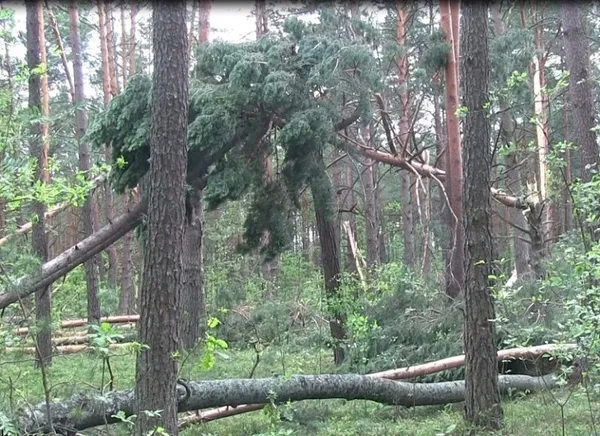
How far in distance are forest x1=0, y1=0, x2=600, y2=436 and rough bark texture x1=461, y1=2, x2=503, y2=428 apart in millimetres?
22

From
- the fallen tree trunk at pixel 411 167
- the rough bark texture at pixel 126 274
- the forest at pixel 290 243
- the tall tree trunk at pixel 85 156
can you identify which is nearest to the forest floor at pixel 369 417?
the forest at pixel 290 243

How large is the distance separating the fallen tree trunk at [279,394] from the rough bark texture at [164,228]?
25.6 inches

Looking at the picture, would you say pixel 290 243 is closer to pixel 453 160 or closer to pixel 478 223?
pixel 453 160

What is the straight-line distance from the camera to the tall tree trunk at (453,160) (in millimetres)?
10344

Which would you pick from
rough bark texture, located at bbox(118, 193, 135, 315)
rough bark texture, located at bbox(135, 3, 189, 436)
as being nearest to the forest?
rough bark texture, located at bbox(135, 3, 189, 436)

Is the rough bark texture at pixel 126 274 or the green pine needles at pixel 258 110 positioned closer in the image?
the green pine needles at pixel 258 110

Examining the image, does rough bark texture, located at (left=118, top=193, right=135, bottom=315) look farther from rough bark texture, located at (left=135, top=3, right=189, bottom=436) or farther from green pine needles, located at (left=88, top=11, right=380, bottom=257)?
rough bark texture, located at (left=135, top=3, right=189, bottom=436)

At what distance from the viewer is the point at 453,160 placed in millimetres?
10375

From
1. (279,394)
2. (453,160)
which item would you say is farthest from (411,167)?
(279,394)

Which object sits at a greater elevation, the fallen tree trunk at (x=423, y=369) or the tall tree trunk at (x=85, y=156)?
the tall tree trunk at (x=85, y=156)

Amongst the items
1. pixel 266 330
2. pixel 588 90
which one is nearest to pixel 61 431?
pixel 588 90

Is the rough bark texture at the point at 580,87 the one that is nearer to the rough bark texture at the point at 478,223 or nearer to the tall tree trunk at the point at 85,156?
the rough bark texture at the point at 478,223

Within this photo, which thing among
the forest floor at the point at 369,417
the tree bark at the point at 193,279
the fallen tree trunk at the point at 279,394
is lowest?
the forest floor at the point at 369,417

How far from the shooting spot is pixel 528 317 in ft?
27.2
